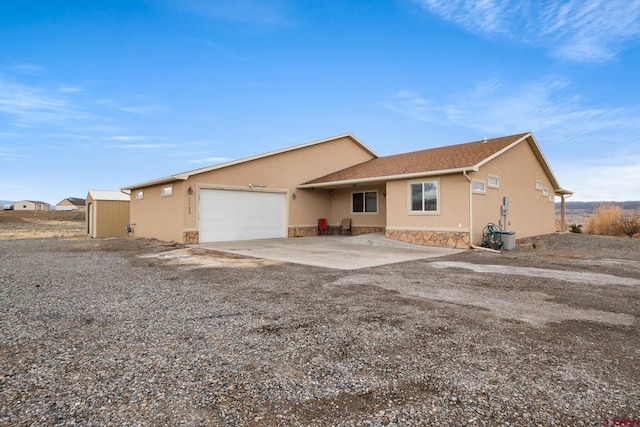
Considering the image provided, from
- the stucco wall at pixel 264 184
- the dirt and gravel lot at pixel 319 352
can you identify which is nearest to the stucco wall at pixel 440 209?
the stucco wall at pixel 264 184

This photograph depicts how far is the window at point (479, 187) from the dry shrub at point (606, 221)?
10.7 m

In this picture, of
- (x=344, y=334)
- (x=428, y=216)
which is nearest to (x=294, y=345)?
(x=344, y=334)

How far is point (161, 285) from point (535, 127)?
1742cm

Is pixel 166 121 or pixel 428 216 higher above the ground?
pixel 166 121

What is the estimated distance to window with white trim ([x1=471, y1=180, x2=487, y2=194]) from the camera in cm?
1184

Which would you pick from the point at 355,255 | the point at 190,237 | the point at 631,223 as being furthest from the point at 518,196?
the point at 190,237

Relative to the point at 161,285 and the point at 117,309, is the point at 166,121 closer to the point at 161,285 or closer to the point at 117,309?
the point at 161,285

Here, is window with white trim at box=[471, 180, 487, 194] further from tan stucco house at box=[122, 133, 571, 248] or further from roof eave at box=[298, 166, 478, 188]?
roof eave at box=[298, 166, 478, 188]

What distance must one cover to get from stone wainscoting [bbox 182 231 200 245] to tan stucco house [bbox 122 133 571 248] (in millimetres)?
57

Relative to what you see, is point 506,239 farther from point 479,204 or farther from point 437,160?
point 437,160

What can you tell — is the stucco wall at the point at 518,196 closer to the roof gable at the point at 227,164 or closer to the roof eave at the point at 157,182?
the roof gable at the point at 227,164

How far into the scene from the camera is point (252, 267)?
7930 mm

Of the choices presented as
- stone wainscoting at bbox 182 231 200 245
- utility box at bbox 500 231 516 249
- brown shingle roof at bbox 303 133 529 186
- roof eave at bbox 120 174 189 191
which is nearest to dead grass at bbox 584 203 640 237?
brown shingle roof at bbox 303 133 529 186

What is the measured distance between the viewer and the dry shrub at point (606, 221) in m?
17.5
